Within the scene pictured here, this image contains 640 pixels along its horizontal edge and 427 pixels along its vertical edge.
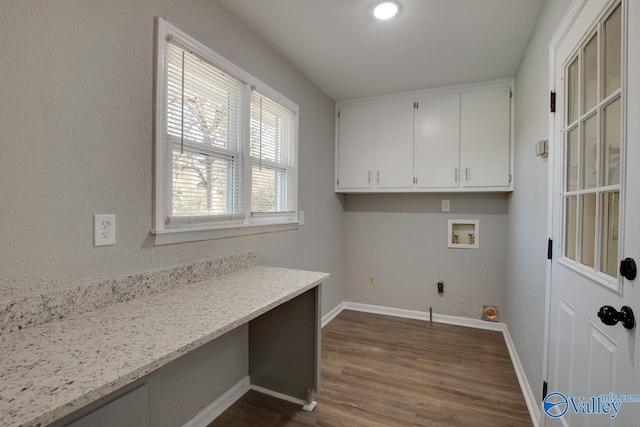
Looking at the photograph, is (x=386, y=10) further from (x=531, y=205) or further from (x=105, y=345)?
(x=105, y=345)

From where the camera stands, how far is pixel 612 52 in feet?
3.37

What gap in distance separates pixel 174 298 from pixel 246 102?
130cm

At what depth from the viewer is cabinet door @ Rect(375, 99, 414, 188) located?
315cm

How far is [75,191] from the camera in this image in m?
1.15

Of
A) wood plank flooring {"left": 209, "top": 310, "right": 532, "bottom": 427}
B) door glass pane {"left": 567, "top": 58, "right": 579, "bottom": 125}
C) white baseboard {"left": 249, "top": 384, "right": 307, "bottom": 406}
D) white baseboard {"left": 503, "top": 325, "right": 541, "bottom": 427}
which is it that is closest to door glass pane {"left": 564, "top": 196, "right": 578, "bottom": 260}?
door glass pane {"left": 567, "top": 58, "right": 579, "bottom": 125}

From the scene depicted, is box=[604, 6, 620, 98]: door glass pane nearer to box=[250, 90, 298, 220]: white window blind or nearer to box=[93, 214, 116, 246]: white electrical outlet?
box=[250, 90, 298, 220]: white window blind

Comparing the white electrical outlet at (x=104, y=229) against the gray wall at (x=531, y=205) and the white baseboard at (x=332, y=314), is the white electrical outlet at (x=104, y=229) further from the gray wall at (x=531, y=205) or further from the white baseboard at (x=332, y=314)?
the white baseboard at (x=332, y=314)

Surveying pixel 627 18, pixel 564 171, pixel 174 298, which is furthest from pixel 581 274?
pixel 174 298

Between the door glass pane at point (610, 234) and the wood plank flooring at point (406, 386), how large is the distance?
1241 millimetres

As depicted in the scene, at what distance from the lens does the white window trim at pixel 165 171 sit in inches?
56.6

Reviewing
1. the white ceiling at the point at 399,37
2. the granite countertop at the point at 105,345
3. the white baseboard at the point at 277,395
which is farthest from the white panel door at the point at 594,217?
the white baseboard at the point at 277,395

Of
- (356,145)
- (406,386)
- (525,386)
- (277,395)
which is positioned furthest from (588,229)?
(356,145)

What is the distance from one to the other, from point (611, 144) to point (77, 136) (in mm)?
1915

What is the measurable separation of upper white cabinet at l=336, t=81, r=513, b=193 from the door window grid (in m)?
1.50
